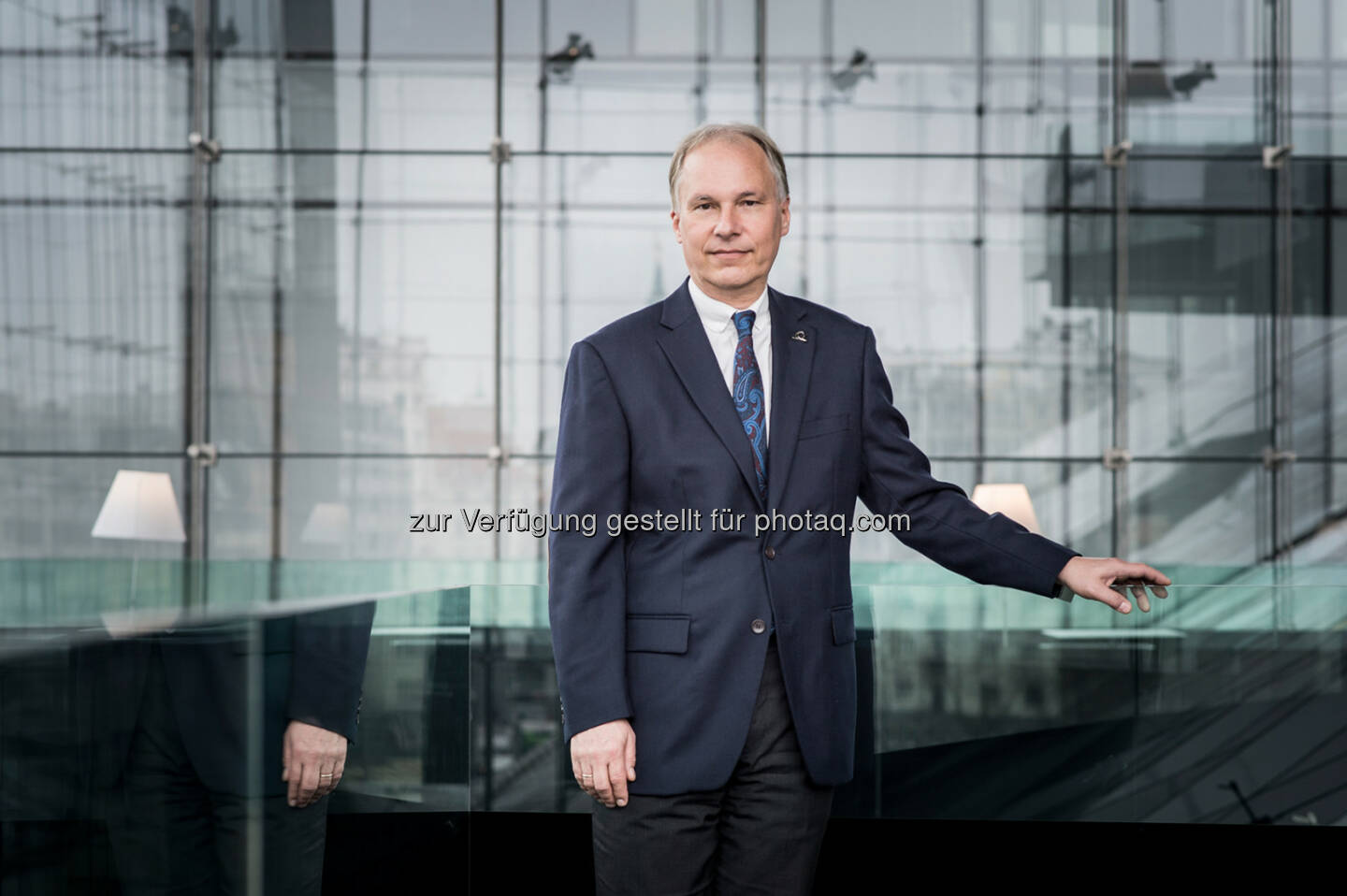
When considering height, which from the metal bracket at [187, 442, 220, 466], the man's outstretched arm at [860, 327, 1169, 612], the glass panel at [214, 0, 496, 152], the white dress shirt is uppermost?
the glass panel at [214, 0, 496, 152]

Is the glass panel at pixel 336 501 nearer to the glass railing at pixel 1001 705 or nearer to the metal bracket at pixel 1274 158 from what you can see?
the glass railing at pixel 1001 705

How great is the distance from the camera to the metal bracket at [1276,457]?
6945 mm

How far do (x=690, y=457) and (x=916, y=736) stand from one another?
1.94 m

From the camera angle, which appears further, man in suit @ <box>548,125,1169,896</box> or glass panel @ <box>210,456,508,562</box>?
glass panel @ <box>210,456,508,562</box>

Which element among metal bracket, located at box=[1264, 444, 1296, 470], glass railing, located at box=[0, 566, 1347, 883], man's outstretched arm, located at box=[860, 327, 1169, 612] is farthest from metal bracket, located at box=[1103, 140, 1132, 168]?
man's outstretched arm, located at box=[860, 327, 1169, 612]

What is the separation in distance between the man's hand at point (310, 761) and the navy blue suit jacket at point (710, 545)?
1.01ft

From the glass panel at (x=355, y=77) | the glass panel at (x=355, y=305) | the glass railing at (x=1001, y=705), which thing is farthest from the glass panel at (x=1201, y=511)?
the glass panel at (x=355, y=77)

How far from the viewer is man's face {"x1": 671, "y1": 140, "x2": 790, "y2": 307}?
172cm

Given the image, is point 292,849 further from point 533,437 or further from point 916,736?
point 533,437

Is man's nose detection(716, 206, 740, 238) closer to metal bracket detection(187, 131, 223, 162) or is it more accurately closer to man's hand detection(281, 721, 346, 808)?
man's hand detection(281, 721, 346, 808)

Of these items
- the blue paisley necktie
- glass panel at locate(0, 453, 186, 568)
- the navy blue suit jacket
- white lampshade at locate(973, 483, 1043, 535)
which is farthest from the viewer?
glass panel at locate(0, 453, 186, 568)

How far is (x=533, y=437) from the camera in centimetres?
700

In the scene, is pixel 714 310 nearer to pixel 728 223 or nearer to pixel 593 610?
pixel 728 223

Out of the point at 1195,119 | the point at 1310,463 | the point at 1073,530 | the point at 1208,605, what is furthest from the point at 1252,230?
the point at 1208,605
